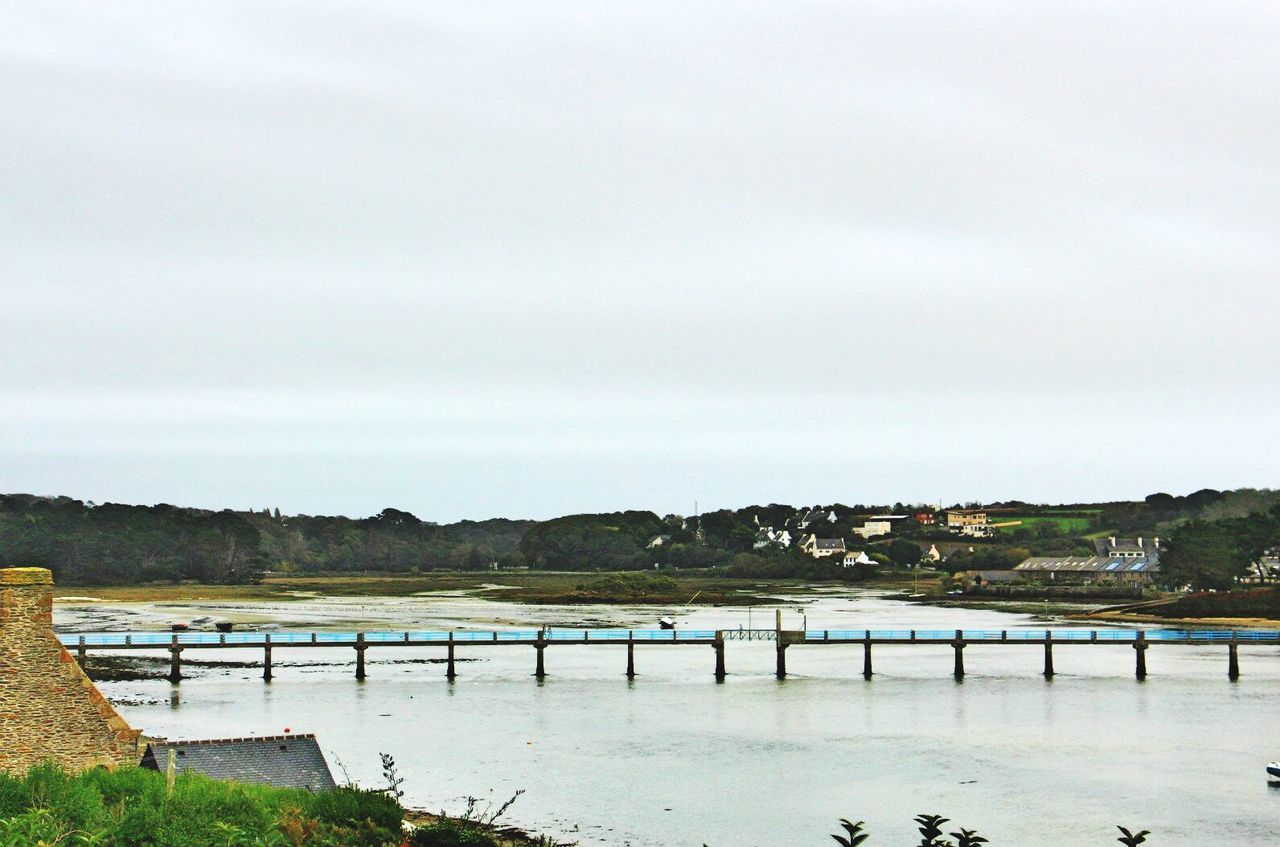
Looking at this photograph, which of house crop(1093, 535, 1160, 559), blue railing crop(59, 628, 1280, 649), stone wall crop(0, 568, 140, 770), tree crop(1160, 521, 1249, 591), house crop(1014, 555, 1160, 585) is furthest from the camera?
house crop(1093, 535, 1160, 559)

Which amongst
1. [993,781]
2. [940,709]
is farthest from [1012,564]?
[993,781]

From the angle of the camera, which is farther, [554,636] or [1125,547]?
[1125,547]

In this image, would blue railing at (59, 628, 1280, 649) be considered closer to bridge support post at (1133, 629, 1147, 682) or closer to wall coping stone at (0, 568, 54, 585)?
bridge support post at (1133, 629, 1147, 682)

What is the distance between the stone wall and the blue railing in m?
36.0

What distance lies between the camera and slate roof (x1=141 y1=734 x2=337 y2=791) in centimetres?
2728

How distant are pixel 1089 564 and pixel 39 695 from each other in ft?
489

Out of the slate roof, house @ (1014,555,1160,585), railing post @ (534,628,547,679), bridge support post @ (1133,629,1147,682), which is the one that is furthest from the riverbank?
the slate roof

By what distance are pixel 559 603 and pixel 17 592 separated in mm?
112702

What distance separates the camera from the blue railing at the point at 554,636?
64.4 metres

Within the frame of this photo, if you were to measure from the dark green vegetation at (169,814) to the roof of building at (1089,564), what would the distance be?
439 ft

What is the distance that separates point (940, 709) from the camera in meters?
56.2

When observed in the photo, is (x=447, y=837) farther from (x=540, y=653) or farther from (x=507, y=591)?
(x=507, y=591)

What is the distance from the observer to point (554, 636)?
76.3 metres

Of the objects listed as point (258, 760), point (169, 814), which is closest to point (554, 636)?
point (258, 760)
